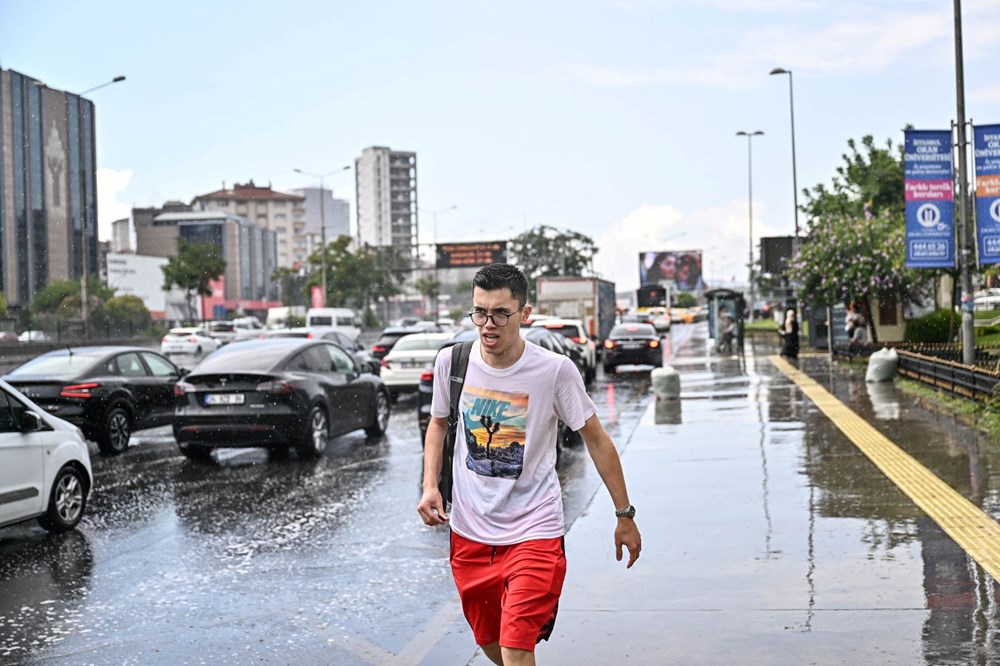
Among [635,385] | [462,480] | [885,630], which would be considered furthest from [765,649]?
[635,385]

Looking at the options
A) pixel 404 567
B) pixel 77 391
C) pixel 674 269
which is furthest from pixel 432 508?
pixel 674 269

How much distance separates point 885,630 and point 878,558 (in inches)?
69.8

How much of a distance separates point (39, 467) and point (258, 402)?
4.79 metres

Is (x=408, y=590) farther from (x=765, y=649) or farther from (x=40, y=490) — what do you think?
(x=40, y=490)

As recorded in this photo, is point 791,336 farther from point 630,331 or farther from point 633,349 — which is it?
point 633,349

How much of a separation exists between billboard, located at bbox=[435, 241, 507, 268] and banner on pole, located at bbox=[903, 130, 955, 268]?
198 ft

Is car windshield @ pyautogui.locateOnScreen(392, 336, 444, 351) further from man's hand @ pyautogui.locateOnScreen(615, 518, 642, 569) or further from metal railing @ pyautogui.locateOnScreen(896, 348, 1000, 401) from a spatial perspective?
man's hand @ pyautogui.locateOnScreen(615, 518, 642, 569)

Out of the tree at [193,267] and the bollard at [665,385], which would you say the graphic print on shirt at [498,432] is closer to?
the bollard at [665,385]

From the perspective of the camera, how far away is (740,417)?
18.2 meters

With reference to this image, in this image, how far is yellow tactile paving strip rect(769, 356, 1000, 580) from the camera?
7.98 metres

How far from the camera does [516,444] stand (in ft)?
14.6

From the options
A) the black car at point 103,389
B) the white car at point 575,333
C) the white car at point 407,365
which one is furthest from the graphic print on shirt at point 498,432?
the white car at point 575,333

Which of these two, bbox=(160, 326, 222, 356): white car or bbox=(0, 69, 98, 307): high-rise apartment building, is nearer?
bbox=(160, 326, 222, 356): white car

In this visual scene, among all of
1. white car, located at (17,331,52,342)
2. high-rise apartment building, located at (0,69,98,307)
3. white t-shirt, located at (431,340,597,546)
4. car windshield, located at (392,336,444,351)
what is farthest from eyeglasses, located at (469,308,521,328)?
high-rise apartment building, located at (0,69,98,307)
